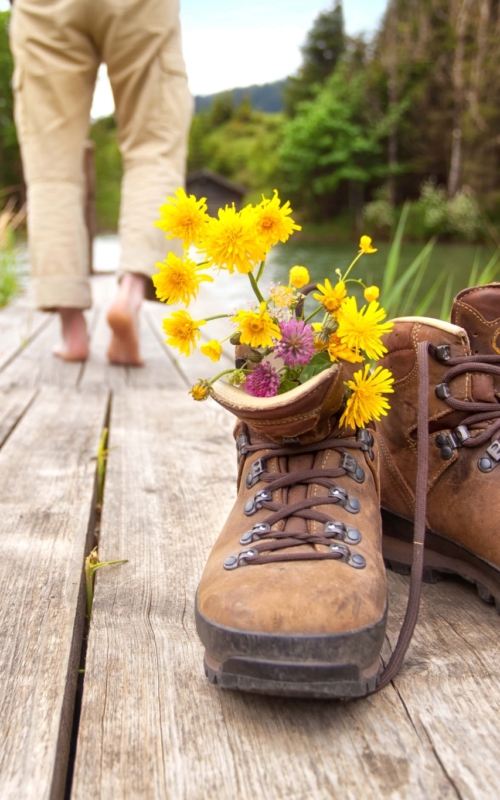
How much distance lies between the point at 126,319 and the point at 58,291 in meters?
0.26

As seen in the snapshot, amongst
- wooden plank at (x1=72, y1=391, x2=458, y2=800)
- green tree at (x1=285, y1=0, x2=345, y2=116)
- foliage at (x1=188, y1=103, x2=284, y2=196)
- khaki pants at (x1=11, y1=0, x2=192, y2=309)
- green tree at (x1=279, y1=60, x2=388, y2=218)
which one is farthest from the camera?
foliage at (x1=188, y1=103, x2=284, y2=196)

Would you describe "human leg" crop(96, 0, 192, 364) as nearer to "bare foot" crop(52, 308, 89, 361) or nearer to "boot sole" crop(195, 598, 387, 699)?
"bare foot" crop(52, 308, 89, 361)

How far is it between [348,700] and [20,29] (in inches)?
87.8

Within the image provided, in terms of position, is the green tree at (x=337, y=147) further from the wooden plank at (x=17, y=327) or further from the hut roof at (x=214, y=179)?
the wooden plank at (x=17, y=327)

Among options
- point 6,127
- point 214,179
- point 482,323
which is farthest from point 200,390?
point 214,179

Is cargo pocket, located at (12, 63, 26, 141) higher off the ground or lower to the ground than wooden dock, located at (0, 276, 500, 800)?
higher

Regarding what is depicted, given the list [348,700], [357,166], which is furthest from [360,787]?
[357,166]

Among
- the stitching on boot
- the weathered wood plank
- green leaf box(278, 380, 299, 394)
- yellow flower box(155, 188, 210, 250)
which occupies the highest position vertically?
yellow flower box(155, 188, 210, 250)

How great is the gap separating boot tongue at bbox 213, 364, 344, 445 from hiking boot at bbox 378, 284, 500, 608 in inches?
5.2

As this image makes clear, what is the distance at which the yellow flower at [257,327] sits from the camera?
84cm

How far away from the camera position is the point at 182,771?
2.06 ft

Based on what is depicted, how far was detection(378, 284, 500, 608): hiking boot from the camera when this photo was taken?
928mm

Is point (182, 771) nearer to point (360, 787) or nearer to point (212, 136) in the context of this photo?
point (360, 787)

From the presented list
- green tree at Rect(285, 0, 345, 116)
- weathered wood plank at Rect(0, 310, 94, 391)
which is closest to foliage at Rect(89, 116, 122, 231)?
green tree at Rect(285, 0, 345, 116)
